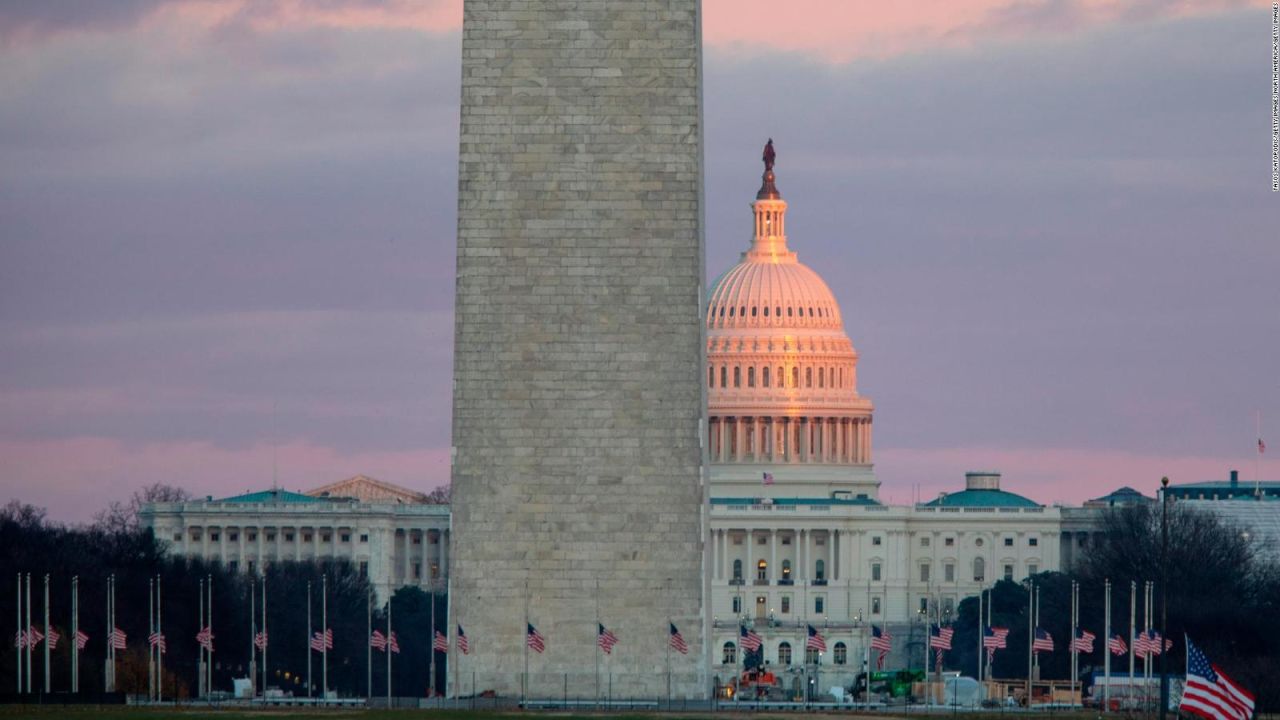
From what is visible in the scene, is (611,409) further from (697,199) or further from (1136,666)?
A: (1136,666)

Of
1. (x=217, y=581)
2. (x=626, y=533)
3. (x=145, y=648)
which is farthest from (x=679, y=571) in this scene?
(x=217, y=581)

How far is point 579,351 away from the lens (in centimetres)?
10462

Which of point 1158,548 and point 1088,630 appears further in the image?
point 1158,548

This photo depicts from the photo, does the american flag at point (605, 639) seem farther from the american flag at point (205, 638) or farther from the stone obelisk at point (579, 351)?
the american flag at point (205, 638)

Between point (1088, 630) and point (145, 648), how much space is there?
1373 inches

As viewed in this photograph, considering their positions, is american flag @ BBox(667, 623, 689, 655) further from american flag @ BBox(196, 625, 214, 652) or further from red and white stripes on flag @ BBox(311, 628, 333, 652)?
american flag @ BBox(196, 625, 214, 652)

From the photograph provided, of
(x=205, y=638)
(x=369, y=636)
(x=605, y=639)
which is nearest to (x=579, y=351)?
(x=605, y=639)

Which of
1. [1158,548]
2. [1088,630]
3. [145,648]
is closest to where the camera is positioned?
[145,648]

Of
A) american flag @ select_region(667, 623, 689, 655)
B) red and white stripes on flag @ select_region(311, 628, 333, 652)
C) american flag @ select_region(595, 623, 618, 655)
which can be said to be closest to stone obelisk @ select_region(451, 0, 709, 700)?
american flag @ select_region(667, 623, 689, 655)

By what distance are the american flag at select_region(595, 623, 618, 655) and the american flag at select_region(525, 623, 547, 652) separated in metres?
1.28

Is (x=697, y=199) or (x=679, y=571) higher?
(x=697, y=199)

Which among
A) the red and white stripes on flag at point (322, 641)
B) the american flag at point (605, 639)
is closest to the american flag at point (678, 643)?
the american flag at point (605, 639)

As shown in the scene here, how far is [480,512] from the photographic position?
105 metres

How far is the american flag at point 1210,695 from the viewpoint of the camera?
270 feet
